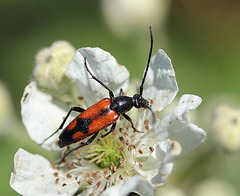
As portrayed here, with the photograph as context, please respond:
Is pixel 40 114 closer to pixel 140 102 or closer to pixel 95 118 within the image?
pixel 95 118

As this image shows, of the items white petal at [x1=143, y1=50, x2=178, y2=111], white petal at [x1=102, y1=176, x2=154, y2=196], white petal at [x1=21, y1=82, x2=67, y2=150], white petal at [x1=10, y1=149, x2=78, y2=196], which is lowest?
white petal at [x1=10, y1=149, x2=78, y2=196]

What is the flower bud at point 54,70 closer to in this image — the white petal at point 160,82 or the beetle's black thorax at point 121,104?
the beetle's black thorax at point 121,104

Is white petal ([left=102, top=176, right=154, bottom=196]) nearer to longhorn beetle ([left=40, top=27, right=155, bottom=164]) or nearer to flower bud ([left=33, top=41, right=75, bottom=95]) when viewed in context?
longhorn beetle ([left=40, top=27, right=155, bottom=164])

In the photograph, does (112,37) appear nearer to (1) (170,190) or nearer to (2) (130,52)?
(2) (130,52)

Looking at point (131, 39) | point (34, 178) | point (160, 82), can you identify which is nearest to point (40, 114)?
point (34, 178)

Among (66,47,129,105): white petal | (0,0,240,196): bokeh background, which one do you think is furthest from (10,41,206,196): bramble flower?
(0,0,240,196): bokeh background

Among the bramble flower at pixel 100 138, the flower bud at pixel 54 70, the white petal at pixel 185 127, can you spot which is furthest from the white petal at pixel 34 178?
the white petal at pixel 185 127

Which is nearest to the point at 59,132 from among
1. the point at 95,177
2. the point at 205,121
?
the point at 95,177
